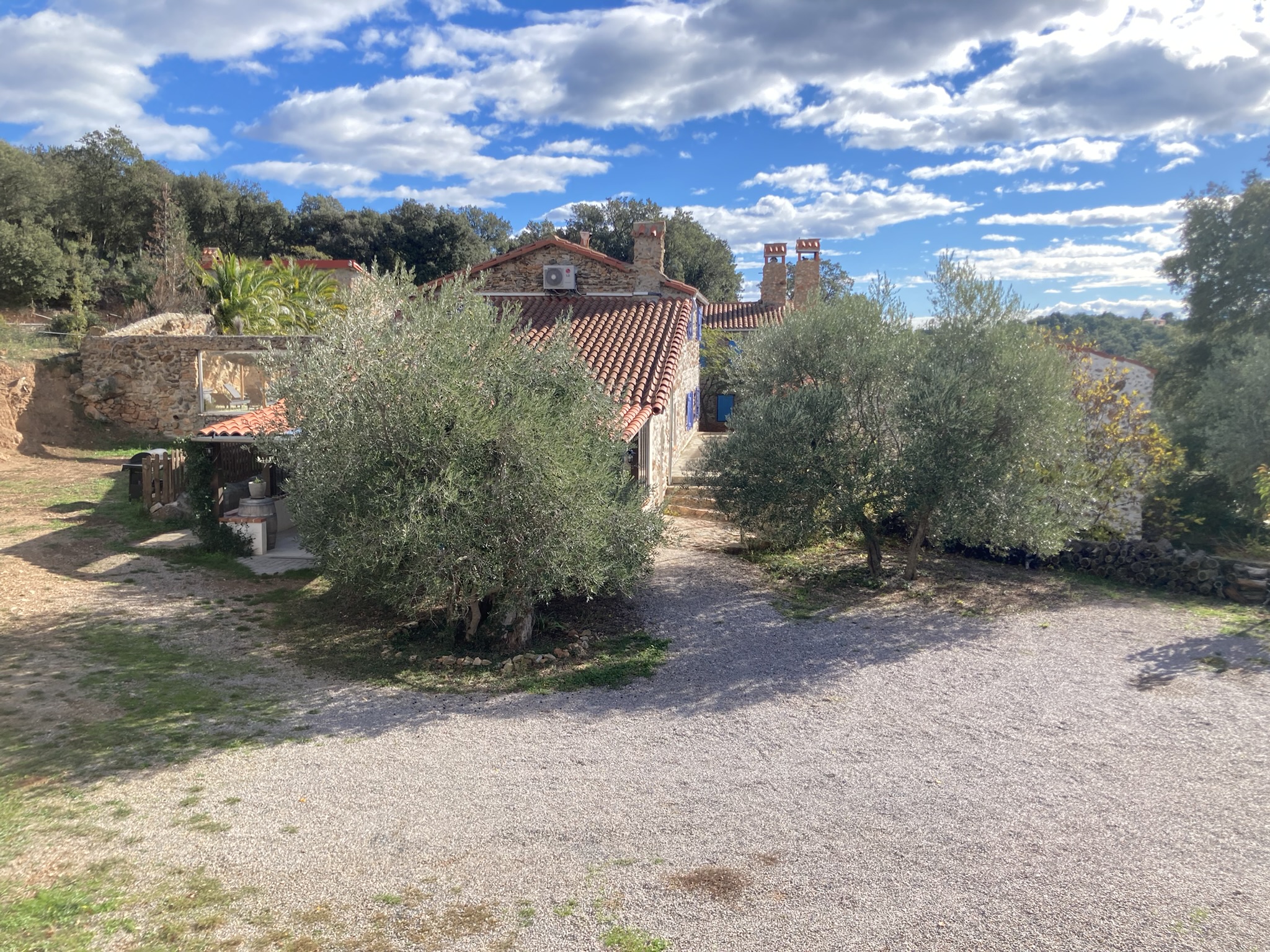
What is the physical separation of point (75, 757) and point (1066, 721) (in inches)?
403

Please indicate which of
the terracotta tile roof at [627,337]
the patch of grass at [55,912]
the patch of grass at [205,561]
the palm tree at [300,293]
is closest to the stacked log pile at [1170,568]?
the terracotta tile roof at [627,337]

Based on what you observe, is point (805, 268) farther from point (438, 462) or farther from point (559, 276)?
point (438, 462)

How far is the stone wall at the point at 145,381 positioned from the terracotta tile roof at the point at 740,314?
62.4 feet

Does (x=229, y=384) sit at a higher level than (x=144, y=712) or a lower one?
higher

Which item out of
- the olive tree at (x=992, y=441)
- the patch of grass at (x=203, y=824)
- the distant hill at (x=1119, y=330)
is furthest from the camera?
the distant hill at (x=1119, y=330)

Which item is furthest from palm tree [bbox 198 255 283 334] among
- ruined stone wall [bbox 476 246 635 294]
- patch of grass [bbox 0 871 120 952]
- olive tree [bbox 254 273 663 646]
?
patch of grass [bbox 0 871 120 952]

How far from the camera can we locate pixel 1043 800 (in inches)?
286

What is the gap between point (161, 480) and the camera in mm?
15930

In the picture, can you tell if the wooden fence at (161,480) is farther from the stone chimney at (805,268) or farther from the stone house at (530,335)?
the stone chimney at (805,268)

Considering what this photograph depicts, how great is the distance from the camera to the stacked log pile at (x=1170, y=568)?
15.5 meters

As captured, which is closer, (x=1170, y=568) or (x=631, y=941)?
(x=631, y=941)

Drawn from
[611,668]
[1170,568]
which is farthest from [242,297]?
[1170,568]

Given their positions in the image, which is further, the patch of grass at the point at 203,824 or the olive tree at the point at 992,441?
the olive tree at the point at 992,441

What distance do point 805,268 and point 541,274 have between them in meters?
15.2
